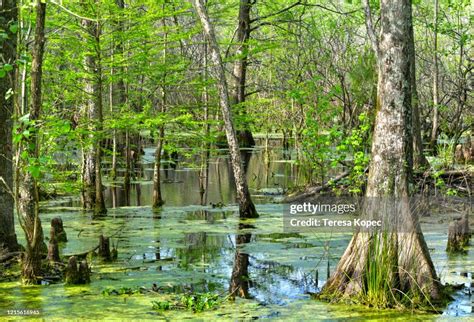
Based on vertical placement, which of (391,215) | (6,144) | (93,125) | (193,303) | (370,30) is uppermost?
(370,30)

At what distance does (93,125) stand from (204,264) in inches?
198

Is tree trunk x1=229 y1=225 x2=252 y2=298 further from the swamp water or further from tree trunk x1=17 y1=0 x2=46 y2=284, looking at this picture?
tree trunk x1=17 y1=0 x2=46 y2=284

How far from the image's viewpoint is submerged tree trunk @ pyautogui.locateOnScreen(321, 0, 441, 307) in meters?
6.79

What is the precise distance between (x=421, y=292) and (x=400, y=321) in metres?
0.54

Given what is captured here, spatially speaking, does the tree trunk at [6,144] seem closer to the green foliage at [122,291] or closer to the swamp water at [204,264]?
the swamp water at [204,264]

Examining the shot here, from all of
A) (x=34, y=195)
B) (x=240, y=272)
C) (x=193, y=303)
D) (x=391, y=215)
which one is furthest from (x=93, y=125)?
(x=391, y=215)

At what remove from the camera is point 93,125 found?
1295cm

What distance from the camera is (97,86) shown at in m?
13.3

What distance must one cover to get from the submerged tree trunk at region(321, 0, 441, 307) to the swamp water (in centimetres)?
26

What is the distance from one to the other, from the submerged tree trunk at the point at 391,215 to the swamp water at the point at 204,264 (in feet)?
0.85

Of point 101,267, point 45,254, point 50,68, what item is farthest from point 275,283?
point 50,68

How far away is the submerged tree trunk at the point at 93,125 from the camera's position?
41.0ft

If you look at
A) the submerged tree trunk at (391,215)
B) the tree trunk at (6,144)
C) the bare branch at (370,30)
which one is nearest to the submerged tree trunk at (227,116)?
the bare branch at (370,30)

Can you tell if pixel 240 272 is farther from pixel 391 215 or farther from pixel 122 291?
pixel 391 215
